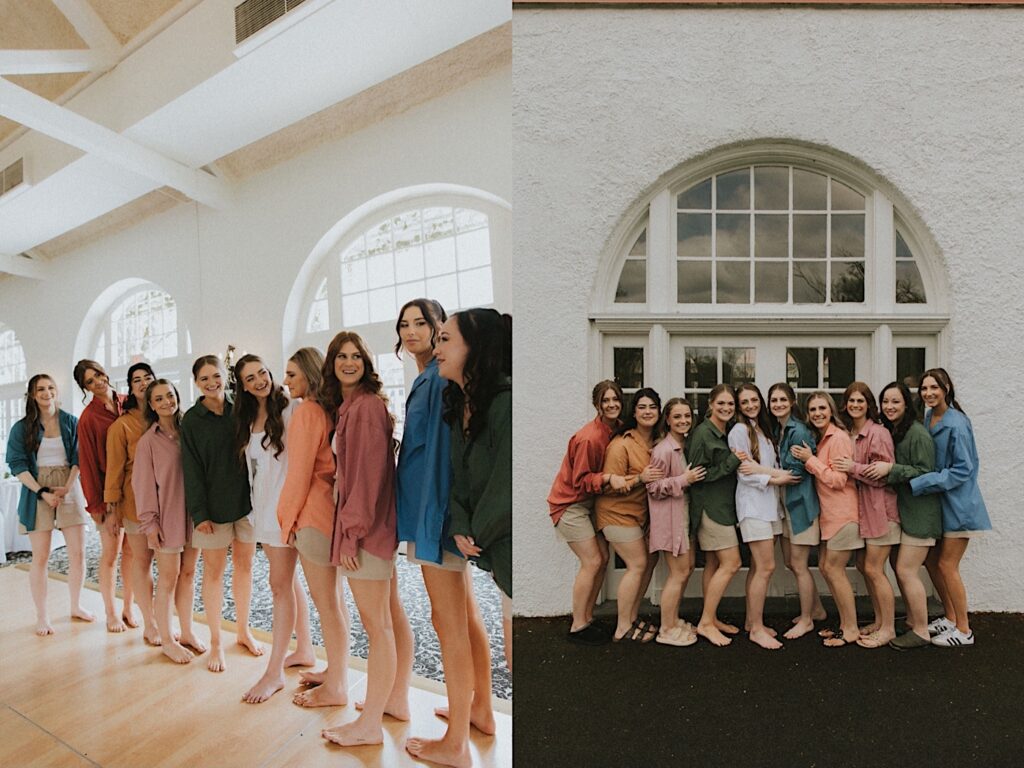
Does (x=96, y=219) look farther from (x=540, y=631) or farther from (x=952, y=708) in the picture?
(x=952, y=708)

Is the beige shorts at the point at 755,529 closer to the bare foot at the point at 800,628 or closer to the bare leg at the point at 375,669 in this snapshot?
the bare foot at the point at 800,628

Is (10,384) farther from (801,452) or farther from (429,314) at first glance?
(801,452)

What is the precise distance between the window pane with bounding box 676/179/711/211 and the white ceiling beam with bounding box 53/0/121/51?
1.76 metres

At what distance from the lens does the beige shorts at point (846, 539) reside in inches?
39.4

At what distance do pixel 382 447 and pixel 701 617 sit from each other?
0.78m

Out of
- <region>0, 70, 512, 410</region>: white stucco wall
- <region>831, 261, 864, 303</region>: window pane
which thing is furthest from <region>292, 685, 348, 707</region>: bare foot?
<region>831, 261, 864, 303</region>: window pane

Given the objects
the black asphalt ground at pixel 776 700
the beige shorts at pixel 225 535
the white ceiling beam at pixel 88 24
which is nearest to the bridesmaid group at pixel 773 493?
the black asphalt ground at pixel 776 700

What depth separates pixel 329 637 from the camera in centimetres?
132

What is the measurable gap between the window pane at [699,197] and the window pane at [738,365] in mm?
286

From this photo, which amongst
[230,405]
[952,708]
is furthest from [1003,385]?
[230,405]

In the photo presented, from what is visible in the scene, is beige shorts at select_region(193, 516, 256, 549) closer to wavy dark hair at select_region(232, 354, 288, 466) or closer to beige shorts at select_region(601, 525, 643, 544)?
wavy dark hair at select_region(232, 354, 288, 466)

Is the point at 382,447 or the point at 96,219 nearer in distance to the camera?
the point at 382,447

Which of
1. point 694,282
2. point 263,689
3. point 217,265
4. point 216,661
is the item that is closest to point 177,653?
point 216,661

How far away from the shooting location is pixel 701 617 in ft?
3.47
